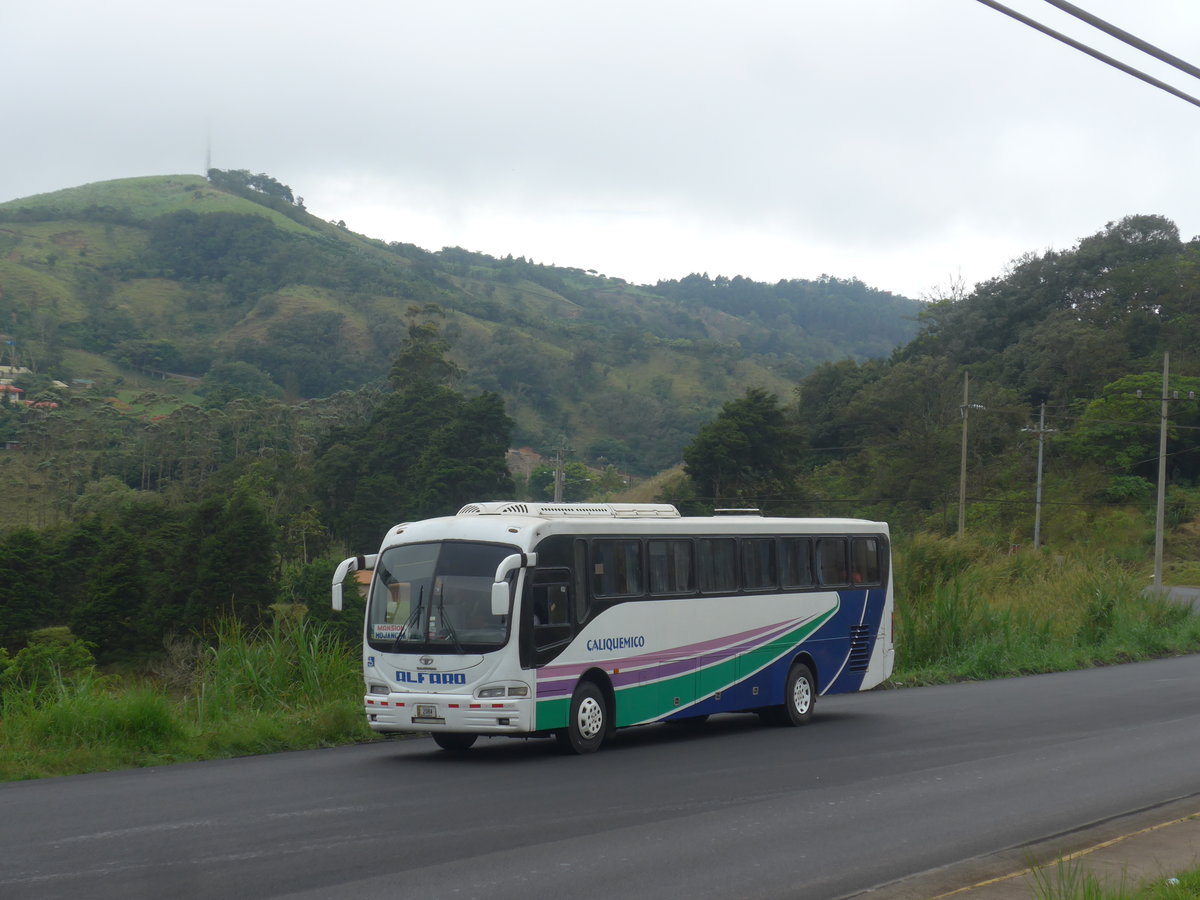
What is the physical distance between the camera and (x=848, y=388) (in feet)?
300

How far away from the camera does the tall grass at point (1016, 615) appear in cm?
2644

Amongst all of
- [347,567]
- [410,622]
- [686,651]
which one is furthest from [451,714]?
[686,651]

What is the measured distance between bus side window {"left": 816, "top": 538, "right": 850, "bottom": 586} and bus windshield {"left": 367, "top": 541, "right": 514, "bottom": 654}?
604cm

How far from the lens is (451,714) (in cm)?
1373

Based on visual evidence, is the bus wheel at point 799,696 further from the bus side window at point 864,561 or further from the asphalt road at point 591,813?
the bus side window at point 864,561

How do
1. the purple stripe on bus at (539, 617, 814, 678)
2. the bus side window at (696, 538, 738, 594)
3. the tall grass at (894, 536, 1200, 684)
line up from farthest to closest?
the tall grass at (894, 536, 1200, 684) → the bus side window at (696, 538, 738, 594) → the purple stripe on bus at (539, 617, 814, 678)

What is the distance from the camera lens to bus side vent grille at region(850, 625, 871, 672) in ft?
62.7

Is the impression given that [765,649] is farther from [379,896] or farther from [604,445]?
[604,445]

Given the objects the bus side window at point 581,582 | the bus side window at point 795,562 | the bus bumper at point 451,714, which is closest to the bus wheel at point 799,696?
the bus side window at point 795,562

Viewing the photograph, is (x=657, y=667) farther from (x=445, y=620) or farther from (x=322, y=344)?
(x=322, y=344)

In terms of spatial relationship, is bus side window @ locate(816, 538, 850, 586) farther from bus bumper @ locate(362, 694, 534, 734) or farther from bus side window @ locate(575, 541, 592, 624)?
bus bumper @ locate(362, 694, 534, 734)

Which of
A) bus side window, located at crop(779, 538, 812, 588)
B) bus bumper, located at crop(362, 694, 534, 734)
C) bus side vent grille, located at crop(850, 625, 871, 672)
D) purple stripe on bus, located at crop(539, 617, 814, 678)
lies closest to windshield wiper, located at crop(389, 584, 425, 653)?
bus bumper, located at crop(362, 694, 534, 734)

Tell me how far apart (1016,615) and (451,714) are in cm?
1956

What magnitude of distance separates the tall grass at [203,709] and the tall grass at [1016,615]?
471 inches
